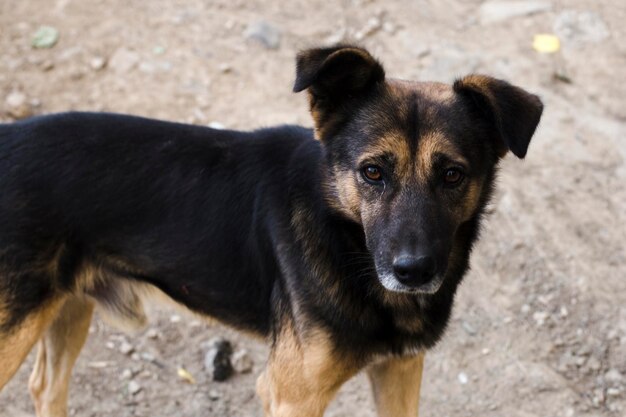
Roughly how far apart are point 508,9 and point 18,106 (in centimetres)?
429

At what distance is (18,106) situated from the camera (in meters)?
7.16

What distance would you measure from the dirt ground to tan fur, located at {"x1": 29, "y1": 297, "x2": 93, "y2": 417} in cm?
38

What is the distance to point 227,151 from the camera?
4.59 meters

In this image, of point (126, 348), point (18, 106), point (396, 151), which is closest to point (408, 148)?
point (396, 151)

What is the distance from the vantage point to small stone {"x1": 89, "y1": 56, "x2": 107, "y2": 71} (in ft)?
25.0

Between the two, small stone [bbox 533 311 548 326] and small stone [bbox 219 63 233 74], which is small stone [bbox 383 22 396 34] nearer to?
small stone [bbox 219 63 233 74]

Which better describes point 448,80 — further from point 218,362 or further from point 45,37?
point 45,37

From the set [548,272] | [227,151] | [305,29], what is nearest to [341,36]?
[305,29]

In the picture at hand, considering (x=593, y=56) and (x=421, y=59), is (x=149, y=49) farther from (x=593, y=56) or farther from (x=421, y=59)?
(x=593, y=56)

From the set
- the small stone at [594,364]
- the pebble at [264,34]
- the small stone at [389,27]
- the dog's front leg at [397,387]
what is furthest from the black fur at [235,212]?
the small stone at [389,27]

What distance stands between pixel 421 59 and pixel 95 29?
111 inches

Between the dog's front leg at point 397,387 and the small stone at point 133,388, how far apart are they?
1643mm

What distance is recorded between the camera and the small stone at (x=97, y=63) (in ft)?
25.0

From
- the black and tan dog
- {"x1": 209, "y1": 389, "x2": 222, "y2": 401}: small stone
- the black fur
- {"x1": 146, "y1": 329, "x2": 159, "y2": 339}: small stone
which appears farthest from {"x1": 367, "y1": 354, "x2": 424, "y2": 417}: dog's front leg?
{"x1": 146, "y1": 329, "x2": 159, "y2": 339}: small stone
